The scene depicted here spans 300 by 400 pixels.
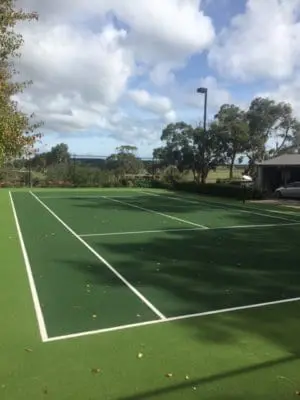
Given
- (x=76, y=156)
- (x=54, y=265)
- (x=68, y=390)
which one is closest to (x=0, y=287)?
(x=54, y=265)

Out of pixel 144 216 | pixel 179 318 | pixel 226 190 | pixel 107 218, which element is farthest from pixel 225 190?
pixel 179 318

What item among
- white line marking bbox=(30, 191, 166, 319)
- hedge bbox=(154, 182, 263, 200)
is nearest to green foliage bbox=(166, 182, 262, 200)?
hedge bbox=(154, 182, 263, 200)

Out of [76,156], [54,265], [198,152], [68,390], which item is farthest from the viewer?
[198,152]

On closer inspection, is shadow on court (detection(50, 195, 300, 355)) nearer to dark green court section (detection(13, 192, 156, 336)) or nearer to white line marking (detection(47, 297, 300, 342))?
white line marking (detection(47, 297, 300, 342))

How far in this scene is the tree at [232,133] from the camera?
173ft

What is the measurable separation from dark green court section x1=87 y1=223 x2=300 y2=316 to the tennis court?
2 centimetres

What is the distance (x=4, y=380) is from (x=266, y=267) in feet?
23.1

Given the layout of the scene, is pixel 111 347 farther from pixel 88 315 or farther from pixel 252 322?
pixel 252 322

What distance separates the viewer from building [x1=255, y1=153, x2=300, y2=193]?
125ft

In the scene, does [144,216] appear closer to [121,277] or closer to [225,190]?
[121,277]

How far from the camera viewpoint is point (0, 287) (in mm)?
8844

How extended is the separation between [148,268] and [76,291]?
2275 mm

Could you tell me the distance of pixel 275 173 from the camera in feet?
131

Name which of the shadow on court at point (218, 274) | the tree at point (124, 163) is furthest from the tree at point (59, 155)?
the shadow on court at point (218, 274)
